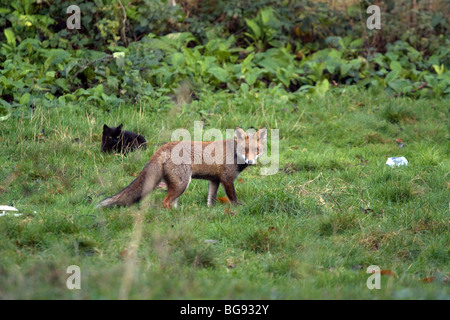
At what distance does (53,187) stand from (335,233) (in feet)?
12.6

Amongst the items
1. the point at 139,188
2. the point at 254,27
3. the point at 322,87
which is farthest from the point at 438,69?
the point at 139,188

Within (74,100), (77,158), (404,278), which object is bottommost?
(404,278)

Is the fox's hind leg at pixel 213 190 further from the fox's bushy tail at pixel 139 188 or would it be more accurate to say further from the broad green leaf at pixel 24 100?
the broad green leaf at pixel 24 100

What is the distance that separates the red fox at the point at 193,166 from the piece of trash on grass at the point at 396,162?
2.36m

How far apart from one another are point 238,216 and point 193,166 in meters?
0.98

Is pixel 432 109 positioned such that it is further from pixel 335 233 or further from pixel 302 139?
pixel 335 233

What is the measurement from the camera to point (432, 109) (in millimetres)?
11617

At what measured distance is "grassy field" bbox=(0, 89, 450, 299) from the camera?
4.48m

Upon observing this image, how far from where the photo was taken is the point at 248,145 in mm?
7270

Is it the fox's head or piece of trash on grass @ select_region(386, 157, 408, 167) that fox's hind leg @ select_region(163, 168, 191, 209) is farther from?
piece of trash on grass @ select_region(386, 157, 408, 167)

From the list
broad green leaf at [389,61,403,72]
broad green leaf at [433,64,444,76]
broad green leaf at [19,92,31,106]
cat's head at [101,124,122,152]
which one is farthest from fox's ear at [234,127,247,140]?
broad green leaf at [433,64,444,76]

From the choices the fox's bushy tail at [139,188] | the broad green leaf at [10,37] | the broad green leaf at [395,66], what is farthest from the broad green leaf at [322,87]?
the broad green leaf at [10,37]
